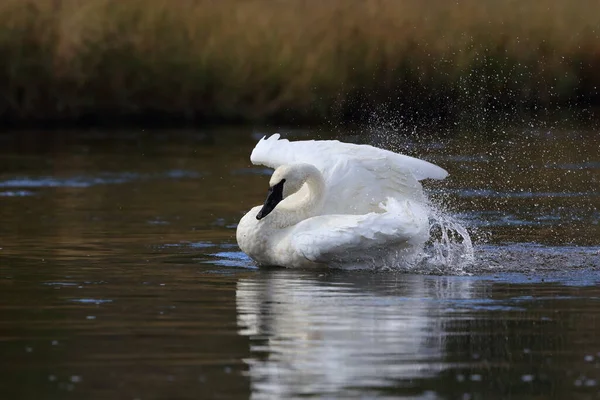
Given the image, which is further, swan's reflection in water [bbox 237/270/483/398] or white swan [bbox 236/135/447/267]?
white swan [bbox 236/135/447/267]

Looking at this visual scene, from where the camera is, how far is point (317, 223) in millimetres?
11258

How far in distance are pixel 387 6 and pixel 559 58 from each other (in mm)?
2511

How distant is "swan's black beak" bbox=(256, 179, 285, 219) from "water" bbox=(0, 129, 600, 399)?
1.25 ft

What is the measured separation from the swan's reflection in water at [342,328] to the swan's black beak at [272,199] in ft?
1.91

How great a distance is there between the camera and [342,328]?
330 inches

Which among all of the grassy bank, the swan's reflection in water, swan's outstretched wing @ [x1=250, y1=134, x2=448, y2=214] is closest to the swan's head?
swan's outstretched wing @ [x1=250, y1=134, x2=448, y2=214]

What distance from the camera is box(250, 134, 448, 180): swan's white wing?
40.1 ft

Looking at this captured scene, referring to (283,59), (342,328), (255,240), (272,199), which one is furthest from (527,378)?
(283,59)

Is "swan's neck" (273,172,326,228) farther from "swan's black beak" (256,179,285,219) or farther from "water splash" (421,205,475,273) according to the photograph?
"water splash" (421,205,475,273)

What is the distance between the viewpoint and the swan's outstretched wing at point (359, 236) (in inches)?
424

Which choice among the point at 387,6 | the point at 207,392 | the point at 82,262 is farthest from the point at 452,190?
the point at 207,392

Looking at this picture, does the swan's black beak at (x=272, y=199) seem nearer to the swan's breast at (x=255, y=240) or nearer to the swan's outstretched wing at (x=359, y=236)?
the swan's breast at (x=255, y=240)

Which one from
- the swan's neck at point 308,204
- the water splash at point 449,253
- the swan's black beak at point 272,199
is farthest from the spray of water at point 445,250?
the swan's black beak at point 272,199

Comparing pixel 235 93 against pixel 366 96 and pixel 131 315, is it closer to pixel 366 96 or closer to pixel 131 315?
pixel 366 96
